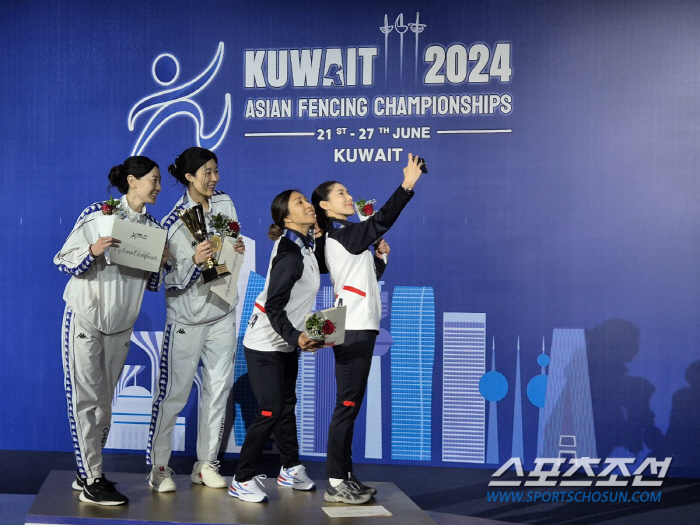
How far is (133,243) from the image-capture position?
3.43 metres

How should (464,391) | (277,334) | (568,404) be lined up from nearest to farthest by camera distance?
(277,334) < (568,404) < (464,391)

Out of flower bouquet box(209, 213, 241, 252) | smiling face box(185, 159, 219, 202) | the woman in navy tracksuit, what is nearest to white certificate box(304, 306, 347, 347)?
the woman in navy tracksuit

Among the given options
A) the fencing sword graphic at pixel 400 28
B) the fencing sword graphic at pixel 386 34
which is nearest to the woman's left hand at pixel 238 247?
the fencing sword graphic at pixel 386 34

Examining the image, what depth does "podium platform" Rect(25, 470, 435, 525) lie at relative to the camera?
324cm

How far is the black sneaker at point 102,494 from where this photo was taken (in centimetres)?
346

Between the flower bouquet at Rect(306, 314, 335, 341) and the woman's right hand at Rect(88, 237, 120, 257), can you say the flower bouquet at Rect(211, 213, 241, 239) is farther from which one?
the flower bouquet at Rect(306, 314, 335, 341)

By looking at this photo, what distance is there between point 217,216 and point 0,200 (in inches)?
97.5

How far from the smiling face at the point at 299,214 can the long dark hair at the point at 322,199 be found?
127 millimetres

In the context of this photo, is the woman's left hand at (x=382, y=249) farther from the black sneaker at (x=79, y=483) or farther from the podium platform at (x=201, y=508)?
the black sneaker at (x=79, y=483)

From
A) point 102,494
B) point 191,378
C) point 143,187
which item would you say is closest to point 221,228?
point 143,187

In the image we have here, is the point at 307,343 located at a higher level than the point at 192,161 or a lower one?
lower

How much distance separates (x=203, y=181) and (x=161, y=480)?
139 cm

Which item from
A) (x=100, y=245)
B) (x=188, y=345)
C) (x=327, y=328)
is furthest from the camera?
(x=188, y=345)

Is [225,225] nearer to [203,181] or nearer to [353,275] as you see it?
[203,181]
